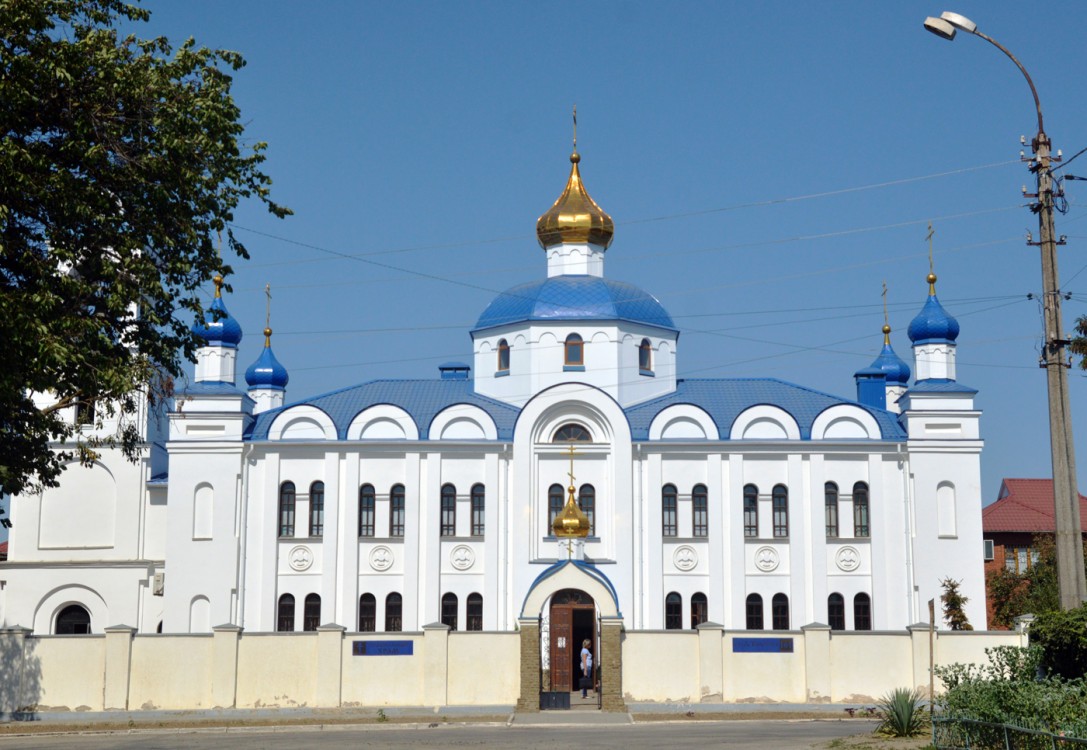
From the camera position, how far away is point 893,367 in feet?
140

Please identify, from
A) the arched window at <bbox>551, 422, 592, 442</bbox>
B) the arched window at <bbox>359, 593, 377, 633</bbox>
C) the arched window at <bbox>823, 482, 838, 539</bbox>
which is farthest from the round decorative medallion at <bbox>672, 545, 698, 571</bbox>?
the arched window at <bbox>359, 593, 377, 633</bbox>

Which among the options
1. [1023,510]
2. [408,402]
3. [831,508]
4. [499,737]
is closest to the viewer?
[499,737]

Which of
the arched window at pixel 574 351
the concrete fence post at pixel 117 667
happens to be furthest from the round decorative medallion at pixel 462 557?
the concrete fence post at pixel 117 667

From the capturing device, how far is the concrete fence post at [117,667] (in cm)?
2517

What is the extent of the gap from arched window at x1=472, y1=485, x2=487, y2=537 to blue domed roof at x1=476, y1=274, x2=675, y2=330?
4.93 meters

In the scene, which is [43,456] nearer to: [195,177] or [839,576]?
[195,177]

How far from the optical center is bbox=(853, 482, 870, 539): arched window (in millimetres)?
34125

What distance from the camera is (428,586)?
3359cm

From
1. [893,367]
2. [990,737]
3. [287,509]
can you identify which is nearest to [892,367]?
[893,367]

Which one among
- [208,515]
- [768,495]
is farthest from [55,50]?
[768,495]

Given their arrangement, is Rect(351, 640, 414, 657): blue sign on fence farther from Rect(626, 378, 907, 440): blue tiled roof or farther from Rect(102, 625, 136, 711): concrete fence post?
Rect(626, 378, 907, 440): blue tiled roof

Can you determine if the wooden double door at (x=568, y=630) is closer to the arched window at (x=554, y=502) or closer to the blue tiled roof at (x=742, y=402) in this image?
the arched window at (x=554, y=502)

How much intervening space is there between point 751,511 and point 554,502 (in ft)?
16.3

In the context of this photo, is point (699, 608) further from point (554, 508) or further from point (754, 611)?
point (554, 508)
